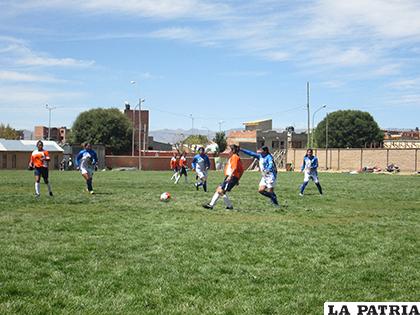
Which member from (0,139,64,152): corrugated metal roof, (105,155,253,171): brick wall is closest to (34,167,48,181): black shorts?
(0,139,64,152): corrugated metal roof

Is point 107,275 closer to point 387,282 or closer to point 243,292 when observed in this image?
point 243,292

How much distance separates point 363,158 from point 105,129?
135 feet

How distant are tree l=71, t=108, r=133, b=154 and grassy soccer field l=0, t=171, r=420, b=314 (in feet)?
263

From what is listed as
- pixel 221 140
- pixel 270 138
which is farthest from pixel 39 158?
pixel 270 138

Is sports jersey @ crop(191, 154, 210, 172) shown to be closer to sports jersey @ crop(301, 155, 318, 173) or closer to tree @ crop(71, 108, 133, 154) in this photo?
sports jersey @ crop(301, 155, 318, 173)

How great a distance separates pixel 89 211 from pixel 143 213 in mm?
1477

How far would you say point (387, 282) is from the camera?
770cm

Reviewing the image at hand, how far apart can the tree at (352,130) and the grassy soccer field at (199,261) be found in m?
91.4

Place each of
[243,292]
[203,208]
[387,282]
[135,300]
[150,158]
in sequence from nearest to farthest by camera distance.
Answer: [135,300] < [243,292] < [387,282] < [203,208] < [150,158]

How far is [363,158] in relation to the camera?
250ft

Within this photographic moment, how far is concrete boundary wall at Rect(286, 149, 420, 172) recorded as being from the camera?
71688 mm

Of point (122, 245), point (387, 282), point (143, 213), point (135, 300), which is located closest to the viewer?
point (135, 300)

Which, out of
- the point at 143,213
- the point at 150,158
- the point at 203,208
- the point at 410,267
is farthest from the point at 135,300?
the point at 150,158

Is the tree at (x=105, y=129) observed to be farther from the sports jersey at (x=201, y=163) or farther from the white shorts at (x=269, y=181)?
the white shorts at (x=269, y=181)
